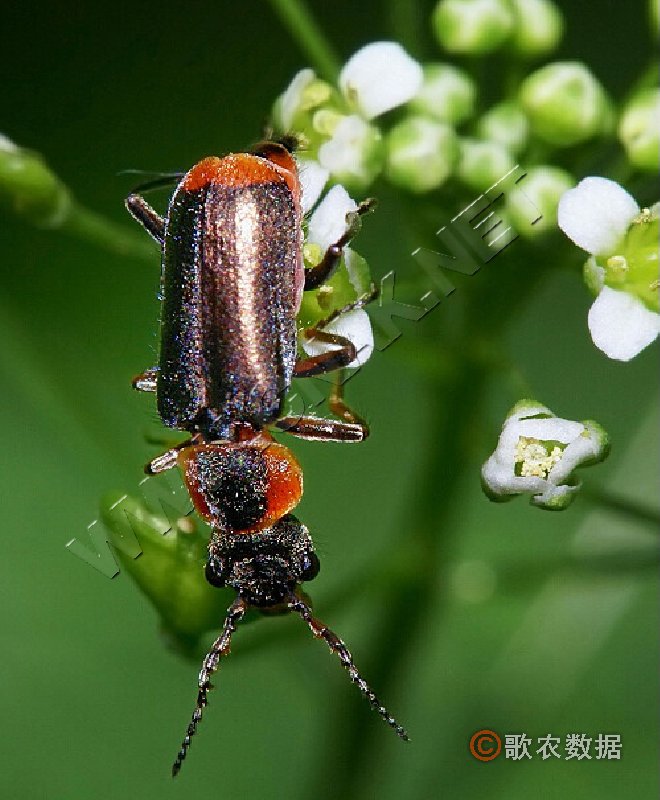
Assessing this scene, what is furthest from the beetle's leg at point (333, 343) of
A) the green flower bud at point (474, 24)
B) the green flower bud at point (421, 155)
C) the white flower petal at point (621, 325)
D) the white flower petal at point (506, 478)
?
the green flower bud at point (474, 24)

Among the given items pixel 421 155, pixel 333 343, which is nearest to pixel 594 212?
pixel 421 155

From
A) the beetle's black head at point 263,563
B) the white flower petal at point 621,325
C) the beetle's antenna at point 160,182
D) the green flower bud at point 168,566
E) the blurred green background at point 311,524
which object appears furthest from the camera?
the blurred green background at point 311,524

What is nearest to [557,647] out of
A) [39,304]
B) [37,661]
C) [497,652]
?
[497,652]

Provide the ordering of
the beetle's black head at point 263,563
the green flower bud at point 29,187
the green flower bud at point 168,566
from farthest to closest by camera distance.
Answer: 1. the green flower bud at point 29,187
2. the beetle's black head at point 263,563
3. the green flower bud at point 168,566

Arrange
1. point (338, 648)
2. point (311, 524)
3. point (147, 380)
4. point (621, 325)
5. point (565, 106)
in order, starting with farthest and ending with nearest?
point (311, 524), point (147, 380), point (338, 648), point (565, 106), point (621, 325)

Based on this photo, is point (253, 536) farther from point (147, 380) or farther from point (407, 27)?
point (407, 27)

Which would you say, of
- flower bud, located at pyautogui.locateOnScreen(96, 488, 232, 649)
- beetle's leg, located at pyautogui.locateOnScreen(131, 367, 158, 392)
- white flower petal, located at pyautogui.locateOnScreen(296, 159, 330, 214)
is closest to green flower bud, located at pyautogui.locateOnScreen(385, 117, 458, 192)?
white flower petal, located at pyautogui.locateOnScreen(296, 159, 330, 214)

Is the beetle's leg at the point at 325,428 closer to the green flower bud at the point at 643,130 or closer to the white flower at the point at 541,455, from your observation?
the white flower at the point at 541,455

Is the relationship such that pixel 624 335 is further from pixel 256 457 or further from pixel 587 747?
pixel 587 747
